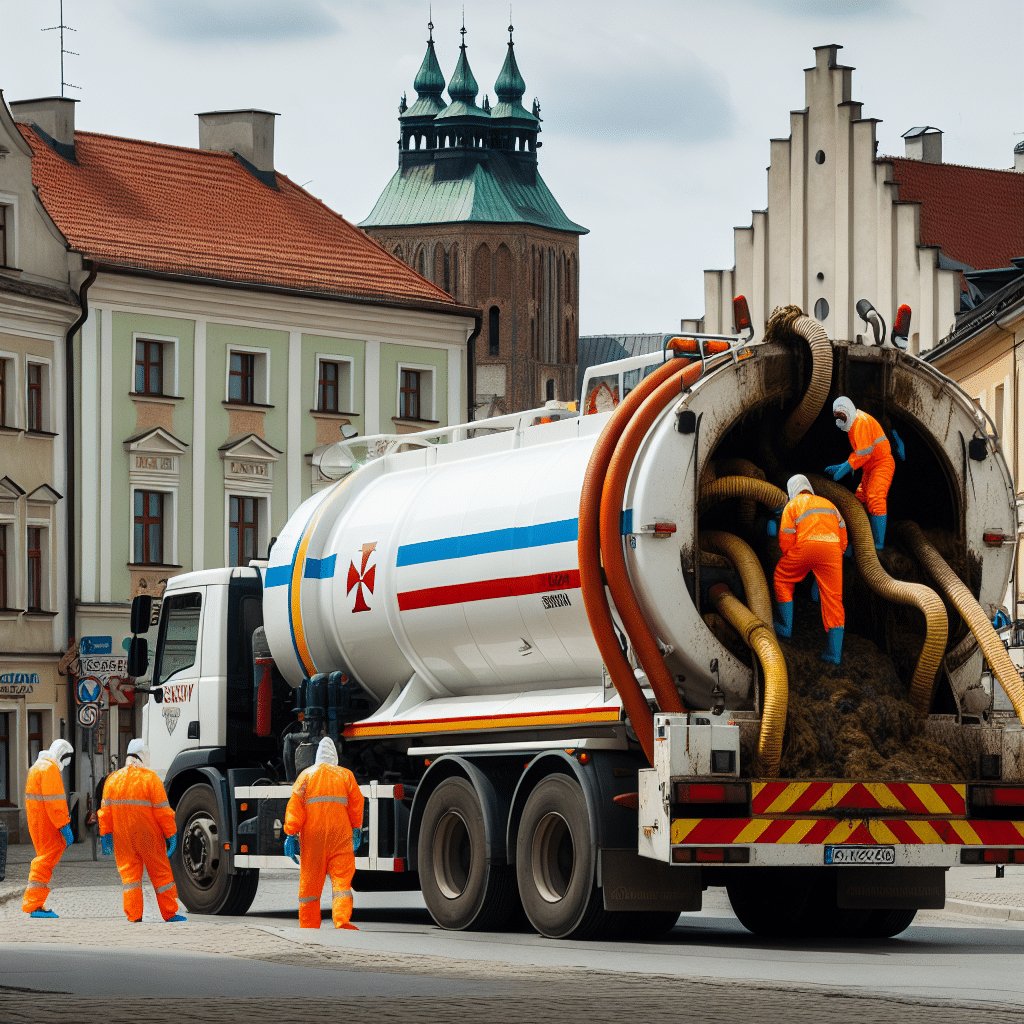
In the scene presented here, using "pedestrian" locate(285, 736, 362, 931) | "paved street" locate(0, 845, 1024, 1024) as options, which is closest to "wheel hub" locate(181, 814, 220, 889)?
"paved street" locate(0, 845, 1024, 1024)

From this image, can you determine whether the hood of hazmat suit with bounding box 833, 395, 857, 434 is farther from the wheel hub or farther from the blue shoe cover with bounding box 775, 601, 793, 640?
the wheel hub

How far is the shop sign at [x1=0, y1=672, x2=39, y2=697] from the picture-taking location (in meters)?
37.1

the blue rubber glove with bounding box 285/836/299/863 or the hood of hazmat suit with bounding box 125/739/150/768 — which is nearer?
the blue rubber glove with bounding box 285/836/299/863

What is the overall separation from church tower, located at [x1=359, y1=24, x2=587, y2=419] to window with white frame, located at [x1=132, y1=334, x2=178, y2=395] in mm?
93472

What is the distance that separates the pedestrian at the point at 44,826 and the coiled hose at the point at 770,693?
6150 millimetres

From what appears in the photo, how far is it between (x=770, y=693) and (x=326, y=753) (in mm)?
3774

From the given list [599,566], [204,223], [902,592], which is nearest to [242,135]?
[204,223]

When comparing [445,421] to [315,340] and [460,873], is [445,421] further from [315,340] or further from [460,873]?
[460,873]

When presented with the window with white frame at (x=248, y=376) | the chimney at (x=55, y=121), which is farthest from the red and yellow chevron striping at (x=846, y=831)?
the chimney at (x=55, y=121)

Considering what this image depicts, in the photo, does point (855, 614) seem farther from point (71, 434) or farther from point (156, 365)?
point (156, 365)

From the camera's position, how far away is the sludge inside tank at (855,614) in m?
14.1

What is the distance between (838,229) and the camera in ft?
156

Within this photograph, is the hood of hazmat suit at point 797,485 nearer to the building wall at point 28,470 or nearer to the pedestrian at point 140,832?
the pedestrian at point 140,832

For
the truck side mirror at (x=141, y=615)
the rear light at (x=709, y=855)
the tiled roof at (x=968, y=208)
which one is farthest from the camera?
the tiled roof at (x=968, y=208)
